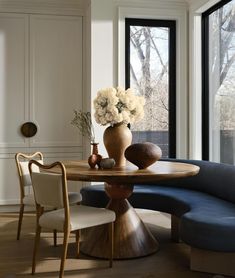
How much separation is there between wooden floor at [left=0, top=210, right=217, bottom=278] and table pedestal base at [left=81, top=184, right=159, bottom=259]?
0.07 m

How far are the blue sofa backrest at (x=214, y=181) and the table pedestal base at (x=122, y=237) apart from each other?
2.56 ft

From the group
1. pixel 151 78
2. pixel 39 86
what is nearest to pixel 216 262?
pixel 151 78

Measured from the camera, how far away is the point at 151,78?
17.4ft

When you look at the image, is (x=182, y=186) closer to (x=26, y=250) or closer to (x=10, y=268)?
(x=26, y=250)

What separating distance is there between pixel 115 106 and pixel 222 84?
172 cm

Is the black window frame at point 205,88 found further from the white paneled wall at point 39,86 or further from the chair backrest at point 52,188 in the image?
the chair backrest at point 52,188

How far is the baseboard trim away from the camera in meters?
2.86

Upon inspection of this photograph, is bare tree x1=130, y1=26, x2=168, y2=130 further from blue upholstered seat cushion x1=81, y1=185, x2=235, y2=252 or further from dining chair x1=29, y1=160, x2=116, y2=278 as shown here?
dining chair x1=29, y1=160, x2=116, y2=278

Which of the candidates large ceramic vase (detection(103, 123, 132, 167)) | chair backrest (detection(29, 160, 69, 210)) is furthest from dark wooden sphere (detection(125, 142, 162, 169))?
chair backrest (detection(29, 160, 69, 210))

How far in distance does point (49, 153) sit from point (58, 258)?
2.18 m

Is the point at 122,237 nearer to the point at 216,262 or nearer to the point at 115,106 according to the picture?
the point at 216,262

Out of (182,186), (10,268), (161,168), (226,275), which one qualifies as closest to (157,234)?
(182,186)

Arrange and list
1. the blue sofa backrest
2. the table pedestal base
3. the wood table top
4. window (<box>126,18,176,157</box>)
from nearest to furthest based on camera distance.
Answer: the wood table top → the table pedestal base → the blue sofa backrest → window (<box>126,18,176,157</box>)

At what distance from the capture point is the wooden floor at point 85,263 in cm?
300
